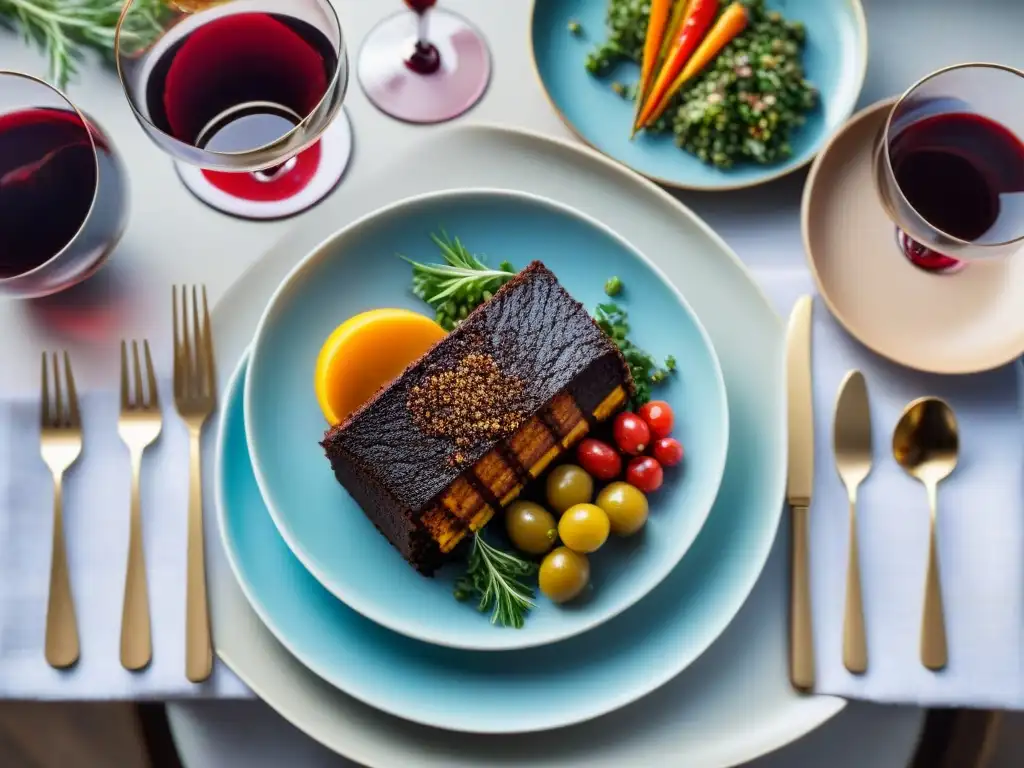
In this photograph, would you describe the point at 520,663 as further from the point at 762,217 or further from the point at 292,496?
the point at 762,217

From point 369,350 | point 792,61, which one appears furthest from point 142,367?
point 792,61

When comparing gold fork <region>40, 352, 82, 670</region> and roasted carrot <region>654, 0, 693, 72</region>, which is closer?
gold fork <region>40, 352, 82, 670</region>

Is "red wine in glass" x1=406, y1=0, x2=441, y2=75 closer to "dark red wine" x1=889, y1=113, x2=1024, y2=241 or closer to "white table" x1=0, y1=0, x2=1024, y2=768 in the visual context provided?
"white table" x1=0, y1=0, x2=1024, y2=768

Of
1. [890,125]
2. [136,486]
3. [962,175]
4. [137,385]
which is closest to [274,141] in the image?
[137,385]

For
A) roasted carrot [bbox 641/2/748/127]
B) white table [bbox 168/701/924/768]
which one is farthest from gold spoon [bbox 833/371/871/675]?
roasted carrot [bbox 641/2/748/127]

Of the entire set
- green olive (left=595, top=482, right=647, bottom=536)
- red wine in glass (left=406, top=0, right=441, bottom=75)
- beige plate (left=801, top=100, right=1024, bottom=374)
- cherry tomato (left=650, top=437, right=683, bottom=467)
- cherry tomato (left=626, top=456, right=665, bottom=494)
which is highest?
red wine in glass (left=406, top=0, right=441, bottom=75)

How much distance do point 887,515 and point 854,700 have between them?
0.26 metres

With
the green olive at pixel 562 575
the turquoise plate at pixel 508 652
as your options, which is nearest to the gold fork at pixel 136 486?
the turquoise plate at pixel 508 652

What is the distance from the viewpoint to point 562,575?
1189 millimetres

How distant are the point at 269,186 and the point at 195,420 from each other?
379 millimetres

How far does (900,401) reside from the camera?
4.32 ft

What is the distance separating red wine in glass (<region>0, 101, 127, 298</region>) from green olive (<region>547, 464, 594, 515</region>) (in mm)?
713

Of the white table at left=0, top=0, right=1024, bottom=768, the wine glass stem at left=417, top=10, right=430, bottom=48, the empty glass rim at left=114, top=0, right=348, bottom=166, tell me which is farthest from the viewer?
the wine glass stem at left=417, top=10, right=430, bottom=48

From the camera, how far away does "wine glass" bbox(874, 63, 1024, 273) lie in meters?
1.29
